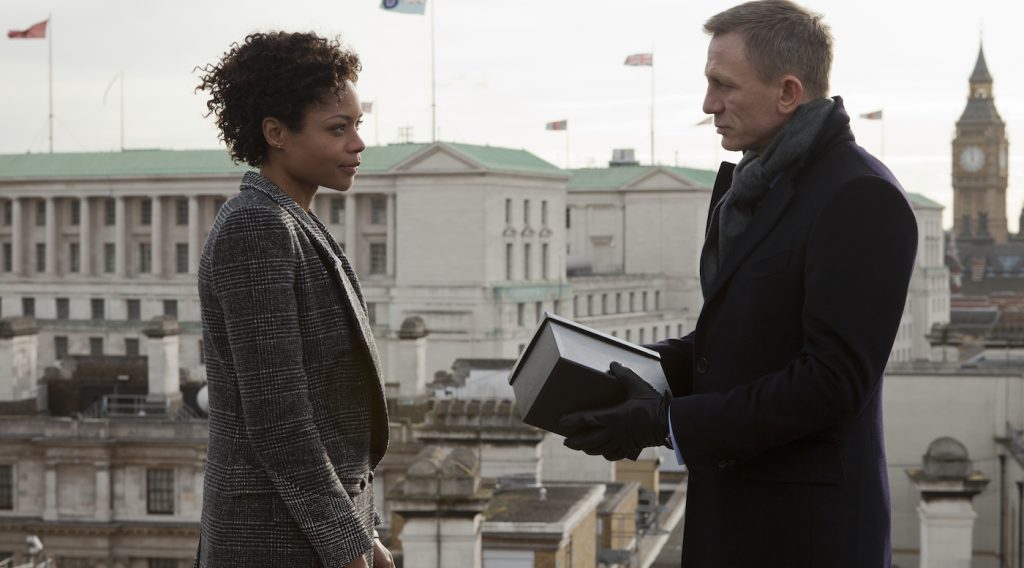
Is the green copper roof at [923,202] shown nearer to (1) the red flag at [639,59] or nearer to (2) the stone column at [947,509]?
(1) the red flag at [639,59]

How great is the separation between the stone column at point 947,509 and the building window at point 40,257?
86.3 meters

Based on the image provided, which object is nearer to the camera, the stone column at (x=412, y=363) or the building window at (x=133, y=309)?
the stone column at (x=412, y=363)

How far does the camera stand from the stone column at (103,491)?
3422cm

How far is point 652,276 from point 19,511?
77.4m

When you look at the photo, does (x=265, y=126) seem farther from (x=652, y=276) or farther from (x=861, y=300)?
(x=652, y=276)

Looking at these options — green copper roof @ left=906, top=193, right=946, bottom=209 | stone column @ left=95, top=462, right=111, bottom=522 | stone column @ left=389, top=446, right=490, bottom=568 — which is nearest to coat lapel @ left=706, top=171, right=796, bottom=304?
stone column @ left=389, top=446, right=490, bottom=568

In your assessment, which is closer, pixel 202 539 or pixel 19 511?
pixel 202 539

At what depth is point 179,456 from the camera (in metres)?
34.3

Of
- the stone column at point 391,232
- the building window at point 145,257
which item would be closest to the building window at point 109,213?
the building window at point 145,257

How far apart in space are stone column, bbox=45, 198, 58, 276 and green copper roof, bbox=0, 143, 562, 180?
1.85m

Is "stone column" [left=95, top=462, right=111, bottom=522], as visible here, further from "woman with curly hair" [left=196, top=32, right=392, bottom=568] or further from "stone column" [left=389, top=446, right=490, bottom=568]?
"woman with curly hair" [left=196, top=32, right=392, bottom=568]

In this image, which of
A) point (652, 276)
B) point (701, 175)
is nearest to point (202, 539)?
point (652, 276)

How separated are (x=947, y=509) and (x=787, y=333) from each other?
1220 cm

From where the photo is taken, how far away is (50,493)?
34.4 metres
